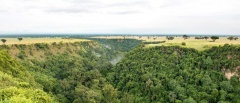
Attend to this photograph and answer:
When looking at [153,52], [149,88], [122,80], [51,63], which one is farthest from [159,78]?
[51,63]

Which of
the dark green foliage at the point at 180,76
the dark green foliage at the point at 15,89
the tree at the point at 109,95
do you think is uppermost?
the dark green foliage at the point at 15,89

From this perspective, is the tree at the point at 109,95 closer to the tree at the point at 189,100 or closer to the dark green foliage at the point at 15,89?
the tree at the point at 189,100

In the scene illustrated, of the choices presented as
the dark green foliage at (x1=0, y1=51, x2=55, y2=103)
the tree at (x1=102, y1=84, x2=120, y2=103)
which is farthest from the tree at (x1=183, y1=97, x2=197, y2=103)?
the dark green foliage at (x1=0, y1=51, x2=55, y2=103)

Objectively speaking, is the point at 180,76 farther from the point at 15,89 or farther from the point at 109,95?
the point at 15,89

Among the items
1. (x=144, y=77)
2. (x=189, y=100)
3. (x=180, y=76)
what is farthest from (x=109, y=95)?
(x=180, y=76)

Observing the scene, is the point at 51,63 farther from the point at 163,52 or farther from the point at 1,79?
the point at 1,79

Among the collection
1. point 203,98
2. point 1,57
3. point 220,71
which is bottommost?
point 203,98

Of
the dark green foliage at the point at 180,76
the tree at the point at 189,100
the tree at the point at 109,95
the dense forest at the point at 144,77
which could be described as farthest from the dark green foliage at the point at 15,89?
the dark green foliage at the point at 180,76

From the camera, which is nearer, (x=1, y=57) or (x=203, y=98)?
(x=1, y=57)
